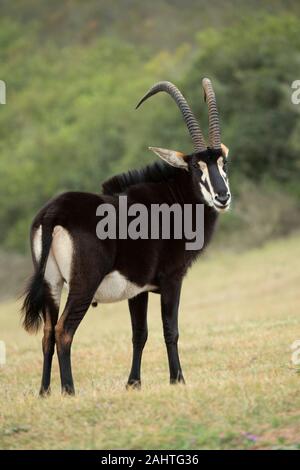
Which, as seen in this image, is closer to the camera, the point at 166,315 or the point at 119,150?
the point at 166,315

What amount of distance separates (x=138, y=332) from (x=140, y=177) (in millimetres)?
1770

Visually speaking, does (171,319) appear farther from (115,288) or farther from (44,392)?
(44,392)

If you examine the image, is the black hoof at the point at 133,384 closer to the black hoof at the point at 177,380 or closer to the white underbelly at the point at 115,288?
the black hoof at the point at 177,380

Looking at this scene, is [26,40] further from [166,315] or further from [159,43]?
[166,315]

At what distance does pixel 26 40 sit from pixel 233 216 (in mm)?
127625

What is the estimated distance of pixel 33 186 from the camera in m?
62.8

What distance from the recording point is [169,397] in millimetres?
8617

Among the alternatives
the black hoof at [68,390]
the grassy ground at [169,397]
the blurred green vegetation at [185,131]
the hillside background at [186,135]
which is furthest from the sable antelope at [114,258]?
the hillside background at [186,135]

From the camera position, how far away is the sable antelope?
9.66 m

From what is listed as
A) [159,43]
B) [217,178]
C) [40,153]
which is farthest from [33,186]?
[159,43]

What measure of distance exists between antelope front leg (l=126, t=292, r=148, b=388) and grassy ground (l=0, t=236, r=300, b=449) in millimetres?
233

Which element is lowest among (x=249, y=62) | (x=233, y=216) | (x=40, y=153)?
(x=233, y=216)

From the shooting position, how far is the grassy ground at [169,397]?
7.64m

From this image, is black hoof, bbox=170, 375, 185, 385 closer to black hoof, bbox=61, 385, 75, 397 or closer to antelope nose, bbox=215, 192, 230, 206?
black hoof, bbox=61, 385, 75, 397
